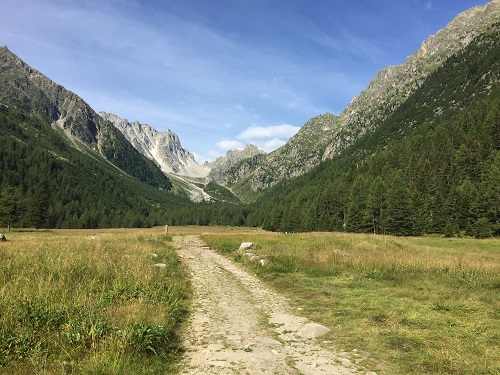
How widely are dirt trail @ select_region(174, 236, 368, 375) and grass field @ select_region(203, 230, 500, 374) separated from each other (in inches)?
29.2

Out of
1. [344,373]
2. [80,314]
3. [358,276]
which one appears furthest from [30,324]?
[358,276]

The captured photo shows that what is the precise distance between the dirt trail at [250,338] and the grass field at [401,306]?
74cm

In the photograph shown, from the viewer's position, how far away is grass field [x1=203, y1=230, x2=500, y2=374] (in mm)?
6738

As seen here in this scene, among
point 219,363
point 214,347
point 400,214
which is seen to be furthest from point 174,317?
point 400,214

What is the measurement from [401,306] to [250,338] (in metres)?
5.91

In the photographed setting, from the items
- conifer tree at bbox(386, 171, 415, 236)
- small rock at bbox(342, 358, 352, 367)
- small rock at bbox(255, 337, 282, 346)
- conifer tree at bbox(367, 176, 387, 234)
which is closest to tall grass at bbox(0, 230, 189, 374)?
small rock at bbox(255, 337, 282, 346)

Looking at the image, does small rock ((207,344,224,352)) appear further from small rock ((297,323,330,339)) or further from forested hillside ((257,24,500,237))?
forested hillside ((257,24,500,237))

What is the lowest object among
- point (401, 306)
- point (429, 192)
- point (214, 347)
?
point (214, 347)

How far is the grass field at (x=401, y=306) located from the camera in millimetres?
6738

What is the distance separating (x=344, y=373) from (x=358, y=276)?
1074 centimetres

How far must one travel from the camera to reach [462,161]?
9988 cm

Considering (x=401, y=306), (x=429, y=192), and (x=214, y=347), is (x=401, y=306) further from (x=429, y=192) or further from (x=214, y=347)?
(x=429, y=192)

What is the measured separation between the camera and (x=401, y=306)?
1069 cm

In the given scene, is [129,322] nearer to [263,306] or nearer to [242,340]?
[242,340]
